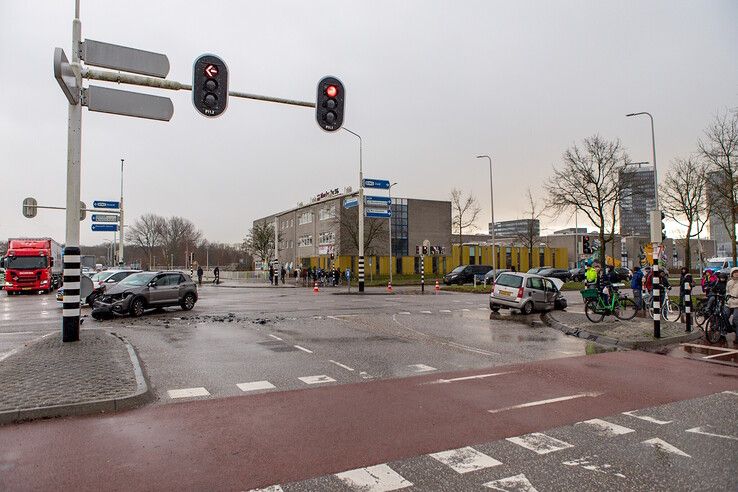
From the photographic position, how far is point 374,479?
4.07 meters

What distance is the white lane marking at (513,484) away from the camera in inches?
154

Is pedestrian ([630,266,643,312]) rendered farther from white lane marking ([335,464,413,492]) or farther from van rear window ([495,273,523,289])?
Answer: white lane marking ([335,464,413,492])

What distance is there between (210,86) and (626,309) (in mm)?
13599

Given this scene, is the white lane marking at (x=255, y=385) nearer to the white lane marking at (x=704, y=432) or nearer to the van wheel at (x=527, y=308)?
the white lane marking at (x=704, y=432)

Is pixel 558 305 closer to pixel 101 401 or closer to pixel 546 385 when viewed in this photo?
pixel 546 385

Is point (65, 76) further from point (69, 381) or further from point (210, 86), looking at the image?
point (69, 381)

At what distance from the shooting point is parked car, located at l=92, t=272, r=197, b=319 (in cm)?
1639

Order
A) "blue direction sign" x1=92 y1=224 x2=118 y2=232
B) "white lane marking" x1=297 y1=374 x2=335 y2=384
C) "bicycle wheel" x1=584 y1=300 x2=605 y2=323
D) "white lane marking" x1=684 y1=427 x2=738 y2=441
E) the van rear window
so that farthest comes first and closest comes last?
"blue direction sign" x1=92 y1=224 x2=118 y2=232, the van rear window, "bicycle wheel" x1=584 y1=300 x2=605 y2=323, "white lane marking" x1=297 y1=374 x2=335 y2=384, "white lane marking" x1=684 y1=427 x2=738 y2=441

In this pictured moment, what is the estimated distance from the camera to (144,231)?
93188mm

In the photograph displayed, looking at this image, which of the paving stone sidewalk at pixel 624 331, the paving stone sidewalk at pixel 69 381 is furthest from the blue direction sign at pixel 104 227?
the paving stone sidewalk at pixel 624 331

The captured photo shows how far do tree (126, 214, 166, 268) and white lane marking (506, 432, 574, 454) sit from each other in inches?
3719

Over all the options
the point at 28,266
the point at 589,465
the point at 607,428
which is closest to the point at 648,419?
the point at 607,428

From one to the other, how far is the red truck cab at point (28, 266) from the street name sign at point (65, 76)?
27.8 m

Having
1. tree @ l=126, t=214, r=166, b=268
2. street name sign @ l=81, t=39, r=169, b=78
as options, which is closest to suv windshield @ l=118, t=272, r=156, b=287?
street name sign @ l=81, t=39, r=169, b=78
